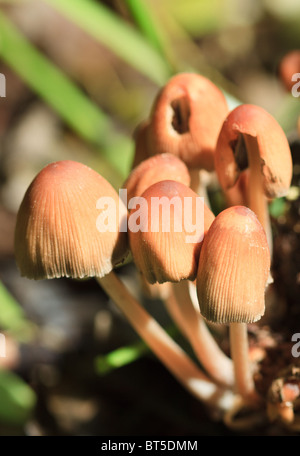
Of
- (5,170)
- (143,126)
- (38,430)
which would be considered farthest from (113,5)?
(38,430)

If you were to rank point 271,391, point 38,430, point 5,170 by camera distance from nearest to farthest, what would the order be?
point 271,391
point 38,430
point 5,170

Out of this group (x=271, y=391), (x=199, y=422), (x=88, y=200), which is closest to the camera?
(x=88, y=200)

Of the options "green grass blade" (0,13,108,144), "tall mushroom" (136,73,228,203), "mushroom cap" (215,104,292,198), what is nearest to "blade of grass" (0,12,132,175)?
"green grass blade" (0,13,108,144)

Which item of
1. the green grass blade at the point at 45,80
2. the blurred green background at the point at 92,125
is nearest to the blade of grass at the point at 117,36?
the blurred green background at the point at 92,125

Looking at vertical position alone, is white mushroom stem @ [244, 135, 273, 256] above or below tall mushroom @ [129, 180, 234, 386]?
above

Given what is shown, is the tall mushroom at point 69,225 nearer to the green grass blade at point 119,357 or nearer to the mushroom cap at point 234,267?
Answer: the mushroom cap at point 234,267

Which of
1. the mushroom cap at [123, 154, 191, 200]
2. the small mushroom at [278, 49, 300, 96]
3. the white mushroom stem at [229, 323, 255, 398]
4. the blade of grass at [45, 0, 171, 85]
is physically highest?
the blade of grass at [45, 0, 171, 85]

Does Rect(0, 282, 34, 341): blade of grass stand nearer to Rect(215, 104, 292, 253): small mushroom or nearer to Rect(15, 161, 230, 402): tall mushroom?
Rect(15, 161, 230, 402): tall mushroom
